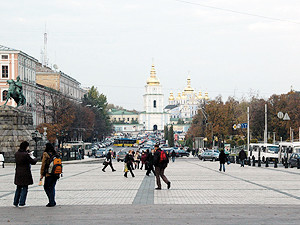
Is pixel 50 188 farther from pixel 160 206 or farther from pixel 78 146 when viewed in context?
pixel 78 146

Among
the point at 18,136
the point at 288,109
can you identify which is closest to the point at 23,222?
the point at 18,136

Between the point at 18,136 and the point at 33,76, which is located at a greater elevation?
the point at 33,76

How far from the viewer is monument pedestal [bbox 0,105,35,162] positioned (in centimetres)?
4694

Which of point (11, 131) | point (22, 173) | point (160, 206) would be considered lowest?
point (160, 206)

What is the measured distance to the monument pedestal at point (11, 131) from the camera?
46938mm

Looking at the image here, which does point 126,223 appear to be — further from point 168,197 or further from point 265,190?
point 265,190

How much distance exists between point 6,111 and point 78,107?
56.6 m

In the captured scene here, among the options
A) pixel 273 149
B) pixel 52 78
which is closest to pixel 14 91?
pixel 273 149

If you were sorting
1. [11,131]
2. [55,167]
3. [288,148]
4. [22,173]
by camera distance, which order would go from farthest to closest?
1. [288,148]
2. [11,131]
3. [55,167]
4. [22,173]

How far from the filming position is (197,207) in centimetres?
1521

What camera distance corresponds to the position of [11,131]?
155ft

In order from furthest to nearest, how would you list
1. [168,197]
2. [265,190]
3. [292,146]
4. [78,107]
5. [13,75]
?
[78,107] < [13,75] < [292,146] < [265,190] < [168,197]

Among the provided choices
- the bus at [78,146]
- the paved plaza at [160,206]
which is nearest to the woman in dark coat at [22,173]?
the paved plaza at [160,206]

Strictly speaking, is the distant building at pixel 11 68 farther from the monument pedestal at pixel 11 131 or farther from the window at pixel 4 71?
the monument pedestal at pixel 11 131
